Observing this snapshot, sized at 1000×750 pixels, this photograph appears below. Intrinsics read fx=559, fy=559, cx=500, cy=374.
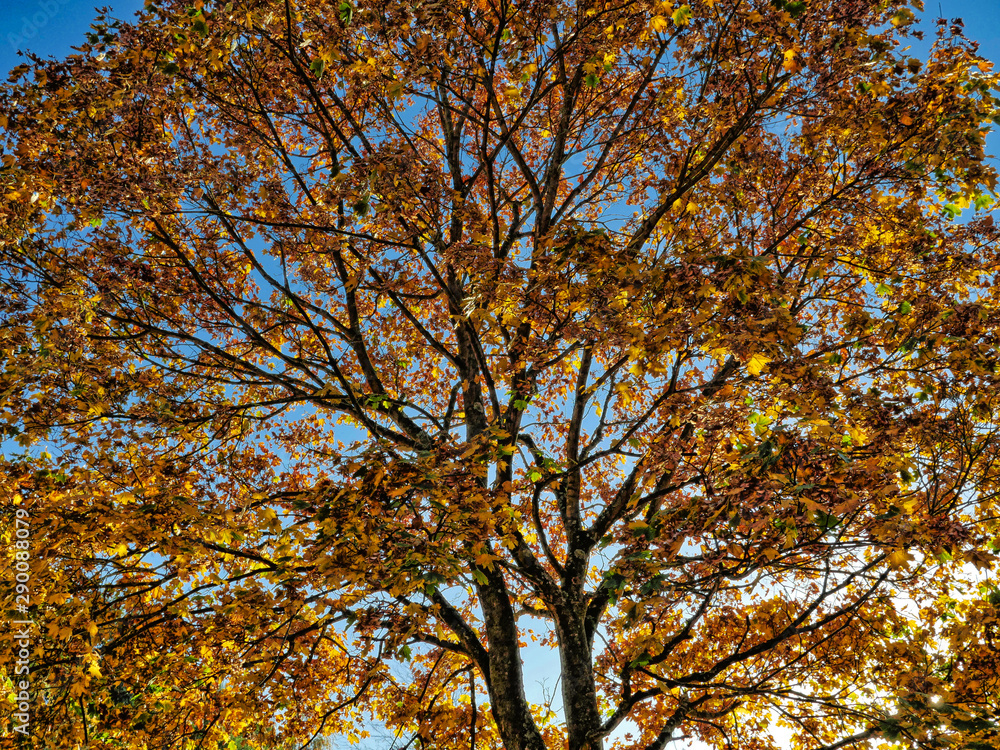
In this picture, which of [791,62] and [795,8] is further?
[791,62]

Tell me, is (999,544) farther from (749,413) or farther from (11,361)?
(11,361)

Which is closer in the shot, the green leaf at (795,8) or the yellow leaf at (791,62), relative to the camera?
the green leaf at (795,8)

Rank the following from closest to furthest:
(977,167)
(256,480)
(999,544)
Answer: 1. (977,167)
2. (999,544)
3. (256,480)

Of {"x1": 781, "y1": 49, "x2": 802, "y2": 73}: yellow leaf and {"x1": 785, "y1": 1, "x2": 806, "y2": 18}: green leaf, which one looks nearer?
{"x1": 785, "y1": 1, "x2": 806, "y2": 18}: green leaf

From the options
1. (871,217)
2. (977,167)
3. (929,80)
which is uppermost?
(929,80)

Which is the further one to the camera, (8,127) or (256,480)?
(256,480)

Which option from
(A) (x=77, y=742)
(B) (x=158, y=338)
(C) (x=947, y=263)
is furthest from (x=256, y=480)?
(C) (x=947, y=263)

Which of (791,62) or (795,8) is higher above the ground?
(795,8)

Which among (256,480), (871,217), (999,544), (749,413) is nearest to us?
(749,413)

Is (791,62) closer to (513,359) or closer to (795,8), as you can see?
(795,8)

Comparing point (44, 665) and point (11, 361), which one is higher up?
point (11, 361)

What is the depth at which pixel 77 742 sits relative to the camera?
6.83 m

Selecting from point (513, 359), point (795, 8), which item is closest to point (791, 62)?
point (795, 8)

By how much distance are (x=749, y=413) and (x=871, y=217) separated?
133 inches
